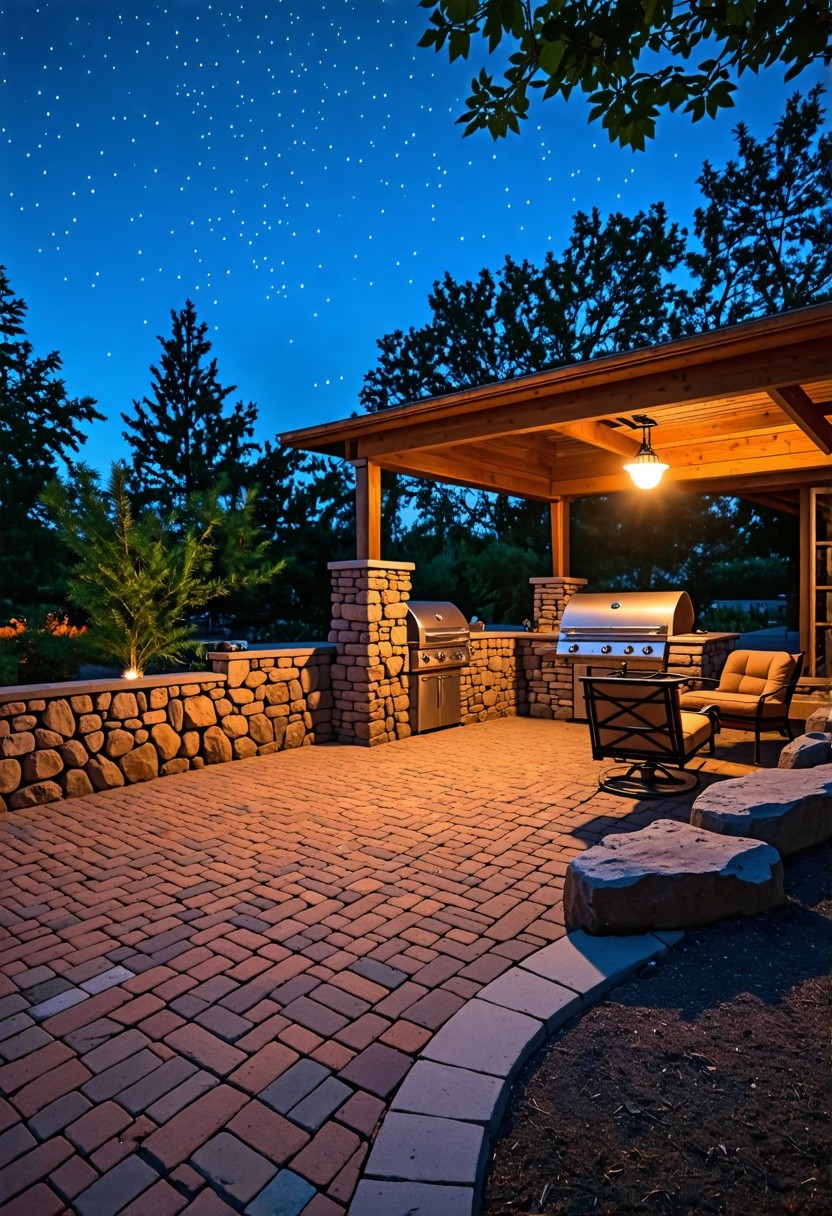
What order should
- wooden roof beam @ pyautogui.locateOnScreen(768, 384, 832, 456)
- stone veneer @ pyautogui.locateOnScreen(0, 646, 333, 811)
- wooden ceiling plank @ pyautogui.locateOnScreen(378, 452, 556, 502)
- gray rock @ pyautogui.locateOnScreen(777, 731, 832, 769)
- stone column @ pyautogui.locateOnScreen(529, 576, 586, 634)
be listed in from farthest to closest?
stone column @ pyautogui.locateOnScreen(529, 576, 586, 634)
wooden ceiling plank @ pyautogui.locateOnScreen(378, 452, 556, 502)
wooden roof beam @ pyautogui.locateOnScreen(768, 384, 832, 456)
stone veneer @ pyautogui.locateOnScreen(0, 646, 333, 811)
gray rock @ pyautogui.locateOnScreen(777, 731, 832, 769)

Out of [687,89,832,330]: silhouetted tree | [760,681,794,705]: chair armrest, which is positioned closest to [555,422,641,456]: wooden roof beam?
[760,681,794,705]: chair armrest

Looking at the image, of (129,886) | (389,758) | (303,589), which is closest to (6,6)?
(129,886)

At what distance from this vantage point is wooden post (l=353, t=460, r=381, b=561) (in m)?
6.92

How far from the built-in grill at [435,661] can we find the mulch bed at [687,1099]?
4.97 metres

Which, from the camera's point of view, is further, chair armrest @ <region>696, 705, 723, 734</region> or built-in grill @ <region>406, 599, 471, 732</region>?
built-in grill @ <region>406, 599, 471, 732</region>

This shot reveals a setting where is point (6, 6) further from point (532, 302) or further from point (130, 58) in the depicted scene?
point (532, 302)

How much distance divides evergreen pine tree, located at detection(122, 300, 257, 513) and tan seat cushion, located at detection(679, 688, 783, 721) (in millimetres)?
12520

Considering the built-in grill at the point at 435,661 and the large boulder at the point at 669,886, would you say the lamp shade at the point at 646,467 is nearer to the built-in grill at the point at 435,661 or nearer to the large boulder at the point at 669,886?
the built-in grill at the point at 435,661

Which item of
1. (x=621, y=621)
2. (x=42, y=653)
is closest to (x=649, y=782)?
(x=621, y=621)

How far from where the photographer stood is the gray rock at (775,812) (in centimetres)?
305

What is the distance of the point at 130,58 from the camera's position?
7953mm

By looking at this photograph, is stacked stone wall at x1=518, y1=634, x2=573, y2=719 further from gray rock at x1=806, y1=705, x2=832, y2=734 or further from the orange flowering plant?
the orange flowering plant

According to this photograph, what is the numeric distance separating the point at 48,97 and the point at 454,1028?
27.2 feet

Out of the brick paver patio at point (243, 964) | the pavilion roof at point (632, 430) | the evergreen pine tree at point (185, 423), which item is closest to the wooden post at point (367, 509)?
the pavilion roof at point (632, 430)
